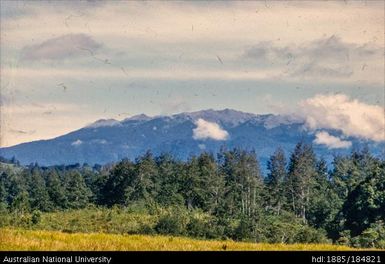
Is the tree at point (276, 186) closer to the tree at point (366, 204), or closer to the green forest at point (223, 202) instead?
the green forest at point (223, 202)

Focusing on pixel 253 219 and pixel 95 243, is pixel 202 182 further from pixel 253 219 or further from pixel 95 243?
pixel 95 243

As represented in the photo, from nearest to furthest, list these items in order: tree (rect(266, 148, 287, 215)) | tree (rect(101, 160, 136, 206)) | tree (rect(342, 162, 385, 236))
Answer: tree (rect(342, 162, 385, 236)) → tree (rect(101, 160, 136, 206)) → tree (rect(266, 148, 287, 215))

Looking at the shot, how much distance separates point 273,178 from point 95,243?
172m

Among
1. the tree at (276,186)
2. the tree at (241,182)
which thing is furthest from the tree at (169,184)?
the tree at (276,186)

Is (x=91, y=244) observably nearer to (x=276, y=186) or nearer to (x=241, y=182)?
(x=241, y=182)

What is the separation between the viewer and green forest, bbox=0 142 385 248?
302 ft

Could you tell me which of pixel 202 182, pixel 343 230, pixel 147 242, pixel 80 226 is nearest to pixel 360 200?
pixel 343 230

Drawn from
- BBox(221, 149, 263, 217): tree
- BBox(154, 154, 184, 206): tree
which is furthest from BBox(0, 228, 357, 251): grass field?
BBox(154, 154, 184, 206): tree

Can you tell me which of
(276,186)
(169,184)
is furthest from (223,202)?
(276,186)

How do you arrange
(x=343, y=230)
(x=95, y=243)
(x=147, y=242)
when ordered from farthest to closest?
(x=343, y=230)
(x=147, y=242)
(x=95, y=243)

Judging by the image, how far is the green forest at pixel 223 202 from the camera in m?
92.1

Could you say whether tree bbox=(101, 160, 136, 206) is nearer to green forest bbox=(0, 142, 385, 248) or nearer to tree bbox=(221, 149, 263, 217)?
green forest bbox=(0, 142, 385, 248)

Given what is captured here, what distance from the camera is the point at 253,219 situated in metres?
119

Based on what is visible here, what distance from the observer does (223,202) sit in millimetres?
138125
